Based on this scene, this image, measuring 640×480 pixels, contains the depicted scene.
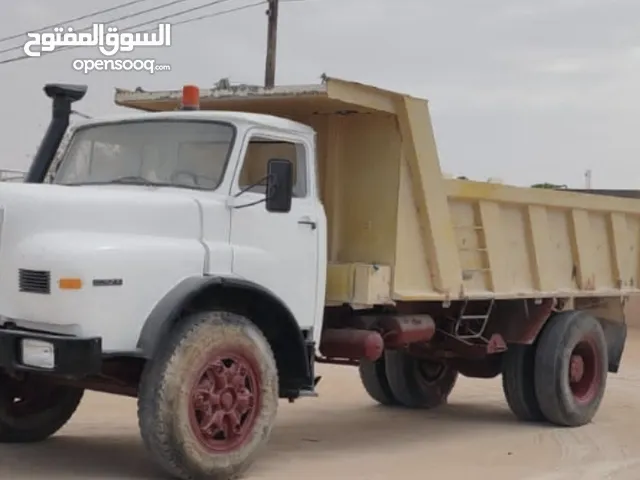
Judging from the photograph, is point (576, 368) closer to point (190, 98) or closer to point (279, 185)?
point (279, 185)

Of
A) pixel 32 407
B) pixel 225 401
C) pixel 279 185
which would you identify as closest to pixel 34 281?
pixel 225 401

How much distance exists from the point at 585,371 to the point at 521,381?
74 centimetres

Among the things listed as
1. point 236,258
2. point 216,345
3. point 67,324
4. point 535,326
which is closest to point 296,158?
point 236,258

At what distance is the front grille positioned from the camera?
6.60 m

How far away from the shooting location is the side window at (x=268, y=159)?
7.78 metres

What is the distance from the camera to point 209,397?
23.4ft

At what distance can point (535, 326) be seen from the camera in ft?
35.0

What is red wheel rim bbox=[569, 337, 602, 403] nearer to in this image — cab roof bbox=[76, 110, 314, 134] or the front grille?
cab roof bbox=[76, 110, 314, 134]

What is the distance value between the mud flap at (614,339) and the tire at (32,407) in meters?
5.53

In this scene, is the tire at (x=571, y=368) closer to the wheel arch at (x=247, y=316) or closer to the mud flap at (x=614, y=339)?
the mud flap at (x=614, y=339)

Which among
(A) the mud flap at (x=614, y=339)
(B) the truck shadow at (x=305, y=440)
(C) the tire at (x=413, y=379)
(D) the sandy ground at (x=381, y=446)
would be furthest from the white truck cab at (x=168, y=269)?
(A) the mud flap at (x=614, y=339)

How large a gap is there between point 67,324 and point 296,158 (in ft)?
7.61

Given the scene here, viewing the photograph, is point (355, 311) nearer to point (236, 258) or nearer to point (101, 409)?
point (236, 258)

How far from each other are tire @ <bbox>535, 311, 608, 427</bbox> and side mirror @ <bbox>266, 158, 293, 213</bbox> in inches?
156
